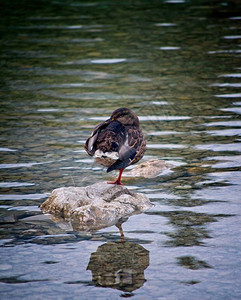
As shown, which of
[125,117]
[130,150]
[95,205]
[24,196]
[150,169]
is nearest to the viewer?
[95,205]

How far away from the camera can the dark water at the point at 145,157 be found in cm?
507

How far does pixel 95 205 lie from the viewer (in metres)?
6.35

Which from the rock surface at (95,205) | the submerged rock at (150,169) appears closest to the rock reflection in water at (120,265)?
the rock surface at (95,205)

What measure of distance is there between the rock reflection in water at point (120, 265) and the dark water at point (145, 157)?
2 centimetres

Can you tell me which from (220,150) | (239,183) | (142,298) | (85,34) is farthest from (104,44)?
(142,298)

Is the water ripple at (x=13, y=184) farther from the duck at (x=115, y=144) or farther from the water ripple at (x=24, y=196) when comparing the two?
the duck at (x=115, y=144)

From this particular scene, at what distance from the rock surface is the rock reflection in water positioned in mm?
581

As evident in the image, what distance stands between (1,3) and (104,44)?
39.0 feet

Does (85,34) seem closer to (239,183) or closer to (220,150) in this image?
(220,150)

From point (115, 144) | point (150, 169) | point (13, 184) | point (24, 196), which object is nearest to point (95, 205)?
point (115, 144)

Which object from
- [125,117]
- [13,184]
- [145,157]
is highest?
[125,117]

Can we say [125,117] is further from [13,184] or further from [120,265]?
[120,265]

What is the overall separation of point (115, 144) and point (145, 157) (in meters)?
2.36

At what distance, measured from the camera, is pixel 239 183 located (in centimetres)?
734
